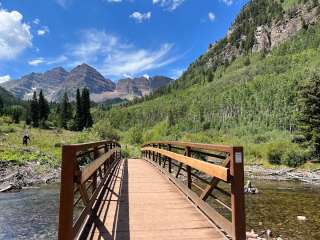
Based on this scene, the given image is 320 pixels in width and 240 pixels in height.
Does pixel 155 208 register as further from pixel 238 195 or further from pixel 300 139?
pixel 300 139

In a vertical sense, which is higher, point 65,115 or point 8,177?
point 65,115

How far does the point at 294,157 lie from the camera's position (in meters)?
42.8

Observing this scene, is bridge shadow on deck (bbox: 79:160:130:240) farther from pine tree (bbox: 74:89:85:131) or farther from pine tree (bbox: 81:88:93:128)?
pine tree (bbox: 81:88:93:128)

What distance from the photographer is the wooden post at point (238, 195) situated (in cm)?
500

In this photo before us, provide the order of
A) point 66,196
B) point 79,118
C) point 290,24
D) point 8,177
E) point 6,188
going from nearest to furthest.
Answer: point 66,196 → point 6,188 → point 8,177 → point 79,118 → point 290,24

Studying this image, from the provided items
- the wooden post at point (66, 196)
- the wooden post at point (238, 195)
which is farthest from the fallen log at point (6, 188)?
the wooden post at point (238, 195)

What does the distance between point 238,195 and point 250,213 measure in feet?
41.9

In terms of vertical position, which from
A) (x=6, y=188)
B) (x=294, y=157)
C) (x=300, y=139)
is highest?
(x=300, y=139)

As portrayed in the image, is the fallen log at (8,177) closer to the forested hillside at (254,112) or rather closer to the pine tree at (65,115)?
Result: the forested hillside at (254,112)

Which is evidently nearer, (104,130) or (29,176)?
(29,176)

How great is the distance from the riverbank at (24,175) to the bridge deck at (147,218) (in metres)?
15.5

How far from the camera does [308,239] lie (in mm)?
12977

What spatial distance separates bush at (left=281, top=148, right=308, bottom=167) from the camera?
42.3 metres

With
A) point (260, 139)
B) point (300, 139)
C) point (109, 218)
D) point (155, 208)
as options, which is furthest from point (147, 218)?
point (260, 139)
